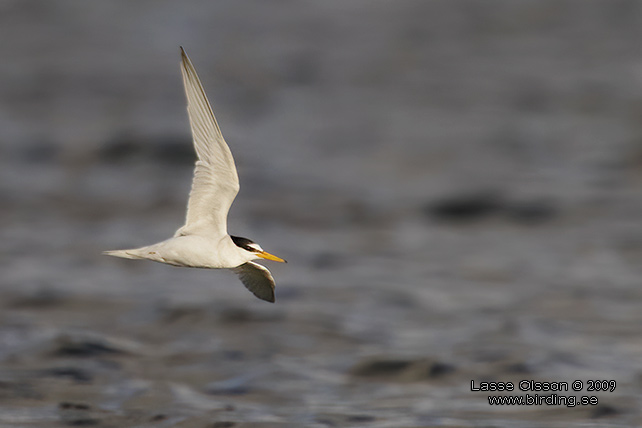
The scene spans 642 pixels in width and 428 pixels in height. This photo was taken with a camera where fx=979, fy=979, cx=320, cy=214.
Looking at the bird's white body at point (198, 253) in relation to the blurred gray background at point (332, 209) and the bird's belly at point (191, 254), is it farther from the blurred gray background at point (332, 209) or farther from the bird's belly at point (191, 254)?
the blurred gray background at point (332, 209)

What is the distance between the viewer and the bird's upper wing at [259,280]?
31.8ft

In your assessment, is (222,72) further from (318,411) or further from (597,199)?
(318,411)

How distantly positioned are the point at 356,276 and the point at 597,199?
11.9m

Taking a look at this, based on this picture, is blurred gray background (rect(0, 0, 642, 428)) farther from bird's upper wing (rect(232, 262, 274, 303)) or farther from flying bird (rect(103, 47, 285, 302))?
flying bird (rect(103, 47, 285, 302))

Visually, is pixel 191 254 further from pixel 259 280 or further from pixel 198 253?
pixel 259 280

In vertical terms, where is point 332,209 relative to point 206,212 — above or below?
above

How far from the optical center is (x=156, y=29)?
166 ft

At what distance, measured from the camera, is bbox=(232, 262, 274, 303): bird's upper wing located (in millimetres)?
9680

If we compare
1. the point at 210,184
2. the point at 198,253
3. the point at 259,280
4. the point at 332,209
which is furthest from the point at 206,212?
the point at 332,209

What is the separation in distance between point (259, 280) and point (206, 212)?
1087 millimetres

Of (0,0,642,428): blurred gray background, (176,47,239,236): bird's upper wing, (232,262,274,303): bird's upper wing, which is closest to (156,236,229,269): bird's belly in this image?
(176,47,239,236): bird's upper wing

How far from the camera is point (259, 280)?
975 centimetres

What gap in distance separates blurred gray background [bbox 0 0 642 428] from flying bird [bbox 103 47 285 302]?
34.7 feet

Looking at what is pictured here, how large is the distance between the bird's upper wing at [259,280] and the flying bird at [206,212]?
796 millimetres
